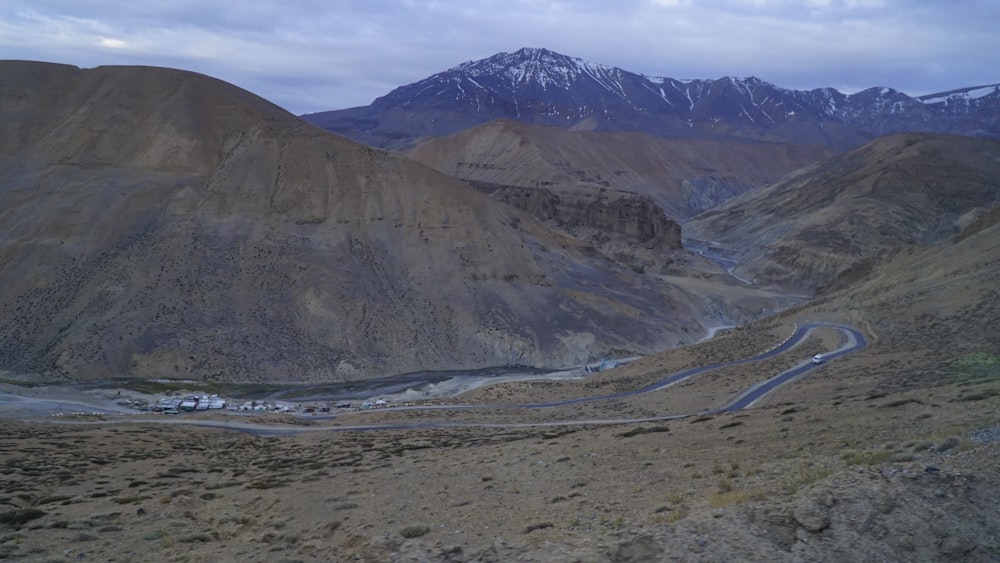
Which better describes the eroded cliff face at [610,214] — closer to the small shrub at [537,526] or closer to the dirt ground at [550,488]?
the dirt ground at [550,488]

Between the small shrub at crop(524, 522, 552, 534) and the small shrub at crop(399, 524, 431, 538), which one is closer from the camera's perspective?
the small shrub at crop(524, 522, 552, 534)

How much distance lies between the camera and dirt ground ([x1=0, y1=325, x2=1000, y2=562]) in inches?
402

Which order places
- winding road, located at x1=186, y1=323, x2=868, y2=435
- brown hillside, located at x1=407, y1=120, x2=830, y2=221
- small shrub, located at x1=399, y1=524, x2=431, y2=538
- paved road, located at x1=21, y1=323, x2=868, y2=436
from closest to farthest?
small shrub, located at x1=399, y1=524, x2=431, y2=538 → winding road, located at x1=186, y1=323, x2=868, y2=435 → paved road, located at x1=21, y1=323, x2=868, y2=436 → brown hillside, located at x1=407, y1=120, x2=830, y2=221

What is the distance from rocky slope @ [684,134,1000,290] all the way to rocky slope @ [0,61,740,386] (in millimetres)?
34087

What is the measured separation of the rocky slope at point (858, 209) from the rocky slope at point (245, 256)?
34087 mm

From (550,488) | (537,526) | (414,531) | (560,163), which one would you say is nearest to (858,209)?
(560,163)

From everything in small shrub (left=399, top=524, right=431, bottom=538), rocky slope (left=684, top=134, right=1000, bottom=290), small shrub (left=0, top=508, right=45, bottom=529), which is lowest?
small shrub (left=0, top=508, right=45, bottom=529)

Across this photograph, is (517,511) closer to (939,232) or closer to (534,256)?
(534,256)

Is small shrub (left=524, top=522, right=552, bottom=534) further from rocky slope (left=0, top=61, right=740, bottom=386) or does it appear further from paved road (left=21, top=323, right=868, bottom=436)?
rocky slope (left=0, top=61, right=740, bottom=386)

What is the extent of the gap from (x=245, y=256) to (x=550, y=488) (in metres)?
54.6

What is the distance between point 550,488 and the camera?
16.2 meters

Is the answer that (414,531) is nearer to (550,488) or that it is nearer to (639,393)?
(550,488)

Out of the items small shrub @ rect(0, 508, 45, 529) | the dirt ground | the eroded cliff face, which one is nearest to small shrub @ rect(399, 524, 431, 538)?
the dirt ground

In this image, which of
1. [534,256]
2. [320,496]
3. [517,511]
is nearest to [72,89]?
[534,256]
